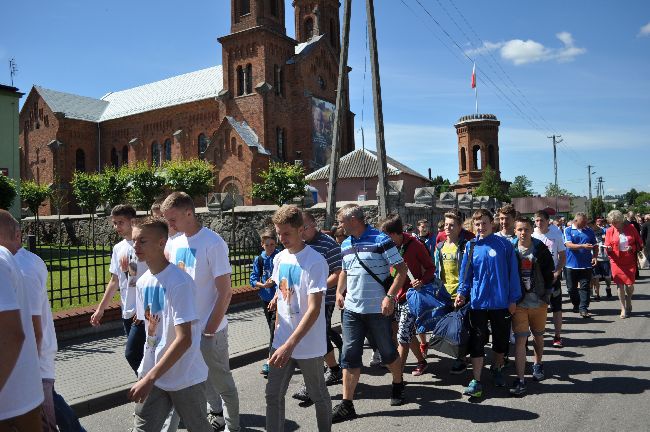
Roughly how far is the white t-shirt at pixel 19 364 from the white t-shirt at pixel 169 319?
0.71 m

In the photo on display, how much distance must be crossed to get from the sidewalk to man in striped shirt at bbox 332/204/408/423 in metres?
2.59

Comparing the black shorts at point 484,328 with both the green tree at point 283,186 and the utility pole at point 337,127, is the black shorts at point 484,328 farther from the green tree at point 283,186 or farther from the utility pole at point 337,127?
the green tree at point 283,186

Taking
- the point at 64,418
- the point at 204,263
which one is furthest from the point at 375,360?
the point at 64,418

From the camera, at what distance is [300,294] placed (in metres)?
3.96

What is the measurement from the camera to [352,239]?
5266 mm

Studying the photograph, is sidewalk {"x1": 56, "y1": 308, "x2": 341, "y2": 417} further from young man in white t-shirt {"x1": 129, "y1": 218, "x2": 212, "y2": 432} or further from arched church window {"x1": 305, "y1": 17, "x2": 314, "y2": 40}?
arched church window {"x1": 305, "y1": 17, "x2": 314, "y2": 40}

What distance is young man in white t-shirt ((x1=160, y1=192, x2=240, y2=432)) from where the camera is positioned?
13.6 feet

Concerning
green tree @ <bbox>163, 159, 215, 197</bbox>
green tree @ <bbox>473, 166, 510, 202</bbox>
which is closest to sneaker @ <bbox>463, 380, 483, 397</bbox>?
green tree @ <bbox>163, 159, 215, 197</bbox>

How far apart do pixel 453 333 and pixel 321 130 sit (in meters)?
36.9

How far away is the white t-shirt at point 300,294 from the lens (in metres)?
3.91

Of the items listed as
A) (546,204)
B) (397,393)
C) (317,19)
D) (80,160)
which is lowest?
(397,393)

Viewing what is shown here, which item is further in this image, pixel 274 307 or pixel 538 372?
pixel 538 372

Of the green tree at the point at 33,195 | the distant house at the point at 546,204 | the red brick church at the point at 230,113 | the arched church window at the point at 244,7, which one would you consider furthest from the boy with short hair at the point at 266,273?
the arched church window at the point at 244,7

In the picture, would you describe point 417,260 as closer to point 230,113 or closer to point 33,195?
point 230,113
